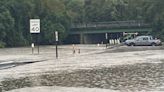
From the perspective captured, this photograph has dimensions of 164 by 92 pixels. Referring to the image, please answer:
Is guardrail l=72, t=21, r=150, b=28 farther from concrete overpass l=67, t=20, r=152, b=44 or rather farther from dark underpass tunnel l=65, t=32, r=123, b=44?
dark underpass tunnel l=65, t=32, r=123, b=44

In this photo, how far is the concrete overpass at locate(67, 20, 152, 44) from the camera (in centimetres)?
11325

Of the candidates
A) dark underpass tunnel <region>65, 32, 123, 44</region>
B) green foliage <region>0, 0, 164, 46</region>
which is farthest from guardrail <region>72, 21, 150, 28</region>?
dark underpass tunnel <region>65, 32, 123, 44</region>

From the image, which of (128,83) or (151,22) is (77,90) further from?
(151,22)

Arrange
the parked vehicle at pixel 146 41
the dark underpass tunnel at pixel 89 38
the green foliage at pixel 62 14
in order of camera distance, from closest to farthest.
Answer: the parked vehicle at pixel 146 41
the green foliage at pixel 62 14
the dark underpass tunnel at pixel 89 38

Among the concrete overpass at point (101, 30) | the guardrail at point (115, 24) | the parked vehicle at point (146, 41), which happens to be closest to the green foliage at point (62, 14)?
the guardrail at point (115, 24)

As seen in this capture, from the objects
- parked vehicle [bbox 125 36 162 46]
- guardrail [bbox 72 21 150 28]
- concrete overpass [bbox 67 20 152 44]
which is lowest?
parked vehicle [bbox 125 36 162 46]

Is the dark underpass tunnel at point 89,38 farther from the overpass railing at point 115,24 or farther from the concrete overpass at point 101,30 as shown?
the overpass railing at point 115,24

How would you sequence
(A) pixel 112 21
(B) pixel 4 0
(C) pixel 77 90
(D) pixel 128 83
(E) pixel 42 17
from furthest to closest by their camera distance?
1. (A) pixel 112 21
2. (E) pixel 42 17
3. (B) pixel 4 0
4. (D) pixel 128 83
5. (C) pixel 77 90

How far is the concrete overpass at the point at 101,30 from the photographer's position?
113250 millimetres

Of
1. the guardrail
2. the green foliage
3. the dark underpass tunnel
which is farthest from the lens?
the dark underpass tunnel

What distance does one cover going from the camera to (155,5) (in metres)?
108

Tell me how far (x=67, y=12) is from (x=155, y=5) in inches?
1003

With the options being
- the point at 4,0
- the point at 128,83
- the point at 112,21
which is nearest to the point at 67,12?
the point at 112,21

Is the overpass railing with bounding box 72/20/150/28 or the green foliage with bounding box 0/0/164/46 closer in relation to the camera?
the green foliage with bounding box 0/0/164/46
